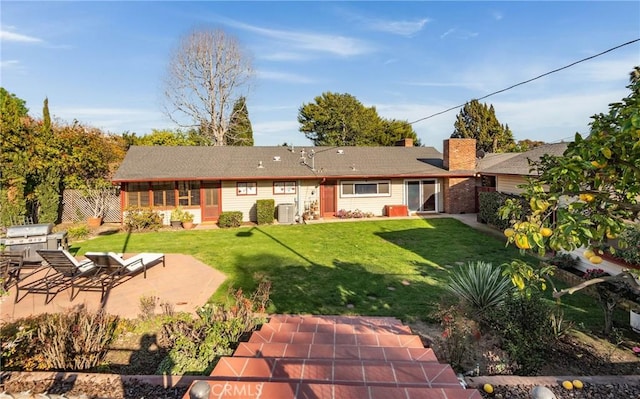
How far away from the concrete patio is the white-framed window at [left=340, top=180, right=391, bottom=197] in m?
11.0

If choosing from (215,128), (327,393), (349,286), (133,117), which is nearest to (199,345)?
(327,393)

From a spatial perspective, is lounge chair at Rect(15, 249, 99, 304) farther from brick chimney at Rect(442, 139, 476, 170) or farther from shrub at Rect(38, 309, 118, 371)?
brick chimney at Rect(442, 139, 476, 170)

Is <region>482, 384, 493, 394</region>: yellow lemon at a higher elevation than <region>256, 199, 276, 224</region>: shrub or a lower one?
lower

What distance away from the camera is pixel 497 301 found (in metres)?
5.28

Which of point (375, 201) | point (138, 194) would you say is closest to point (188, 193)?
point (138, 194)

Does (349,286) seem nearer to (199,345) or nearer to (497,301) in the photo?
(497,301)

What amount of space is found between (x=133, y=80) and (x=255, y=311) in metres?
18.9

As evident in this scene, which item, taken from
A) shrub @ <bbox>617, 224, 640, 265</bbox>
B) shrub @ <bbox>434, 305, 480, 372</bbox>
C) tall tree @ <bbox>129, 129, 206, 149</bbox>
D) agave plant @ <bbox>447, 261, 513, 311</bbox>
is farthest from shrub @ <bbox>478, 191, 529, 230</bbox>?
tall tree @ <bbox>129, 129, 206, 149</bbox>

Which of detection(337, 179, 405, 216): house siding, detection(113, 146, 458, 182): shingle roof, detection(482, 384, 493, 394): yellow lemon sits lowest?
detection(482, 384, 493, 394): yellow lemon

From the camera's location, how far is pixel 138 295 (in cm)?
710

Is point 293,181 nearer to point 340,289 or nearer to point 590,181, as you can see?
point 340,289

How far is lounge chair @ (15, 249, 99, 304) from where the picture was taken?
22.7 ft

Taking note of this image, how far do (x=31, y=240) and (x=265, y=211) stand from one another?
9064 mm

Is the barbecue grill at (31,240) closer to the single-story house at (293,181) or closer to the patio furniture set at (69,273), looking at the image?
the patio furniture set at (69,273)
